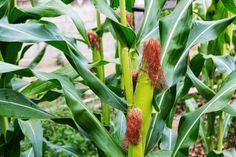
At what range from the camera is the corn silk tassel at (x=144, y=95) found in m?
0.81

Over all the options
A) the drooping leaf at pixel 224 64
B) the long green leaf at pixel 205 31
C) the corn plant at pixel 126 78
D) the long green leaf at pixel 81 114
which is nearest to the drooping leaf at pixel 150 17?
the corn plant at pixel 126 78

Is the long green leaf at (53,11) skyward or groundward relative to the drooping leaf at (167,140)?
skyward

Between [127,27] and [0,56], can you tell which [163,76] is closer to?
[127,27]

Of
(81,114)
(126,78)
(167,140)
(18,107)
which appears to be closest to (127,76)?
(126,78)

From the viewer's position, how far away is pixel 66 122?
3.04 ft

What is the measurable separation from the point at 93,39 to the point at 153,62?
1.29 ft

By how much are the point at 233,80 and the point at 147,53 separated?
0.95 feet

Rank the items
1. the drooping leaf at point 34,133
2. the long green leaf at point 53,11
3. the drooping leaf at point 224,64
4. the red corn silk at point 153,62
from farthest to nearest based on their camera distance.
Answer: the drooping leaf at point 224,64 → the drooping leaf at point 34,133 → the long green leaf at point 53,11 → the red corn silk at point 153,62

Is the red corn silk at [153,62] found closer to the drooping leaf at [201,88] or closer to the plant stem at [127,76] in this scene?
the plant stem at [127,76]

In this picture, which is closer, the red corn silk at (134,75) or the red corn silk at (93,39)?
the red corn silk at (134,75)

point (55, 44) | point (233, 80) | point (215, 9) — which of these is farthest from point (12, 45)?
point (215, 9)

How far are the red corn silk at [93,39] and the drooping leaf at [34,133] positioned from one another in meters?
0.27

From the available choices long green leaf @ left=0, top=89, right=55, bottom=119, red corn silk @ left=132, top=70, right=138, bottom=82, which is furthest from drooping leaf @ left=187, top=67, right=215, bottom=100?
long green leaf @ left=0, top=89, right=55, bottom=119

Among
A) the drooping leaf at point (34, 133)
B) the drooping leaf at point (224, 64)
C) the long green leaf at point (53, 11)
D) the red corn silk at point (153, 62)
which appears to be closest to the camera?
the red corn silk at point (153, 62)
